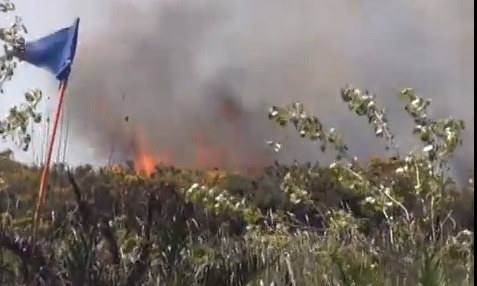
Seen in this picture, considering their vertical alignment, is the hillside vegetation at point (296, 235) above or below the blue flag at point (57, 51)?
below

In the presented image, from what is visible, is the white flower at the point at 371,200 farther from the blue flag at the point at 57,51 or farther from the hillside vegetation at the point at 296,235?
the blue flag at the point at 57,51

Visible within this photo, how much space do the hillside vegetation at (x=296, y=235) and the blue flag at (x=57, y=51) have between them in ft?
4.73

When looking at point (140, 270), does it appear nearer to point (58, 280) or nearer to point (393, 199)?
point (58, 280)

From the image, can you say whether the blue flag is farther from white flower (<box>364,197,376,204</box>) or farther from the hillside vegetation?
white flower (<box>364,197,376,204</box>)

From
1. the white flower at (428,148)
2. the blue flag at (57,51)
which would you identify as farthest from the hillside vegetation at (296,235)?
the blue flag at (57,51)

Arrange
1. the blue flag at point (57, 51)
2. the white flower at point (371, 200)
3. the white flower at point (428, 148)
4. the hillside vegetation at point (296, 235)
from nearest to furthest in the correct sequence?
the hillside vegetation at point (296, 235), the white flower at point (428, 148), the white flower at point (371, 200), the blue flag at point (57, 51)

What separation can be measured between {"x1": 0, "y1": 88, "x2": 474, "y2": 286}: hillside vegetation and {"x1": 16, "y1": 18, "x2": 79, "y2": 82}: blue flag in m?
1.44

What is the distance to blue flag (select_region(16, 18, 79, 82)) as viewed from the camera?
32.4 ft

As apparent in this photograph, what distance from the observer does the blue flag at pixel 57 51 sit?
9867mm

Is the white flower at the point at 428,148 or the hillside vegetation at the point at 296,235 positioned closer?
the hillside vegetation at the point at 296,235

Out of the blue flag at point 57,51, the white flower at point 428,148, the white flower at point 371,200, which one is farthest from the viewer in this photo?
the blue flag at point 57,51

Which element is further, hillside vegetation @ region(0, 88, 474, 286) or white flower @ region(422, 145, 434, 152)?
white flower @ region(422, 145, 434, 152)

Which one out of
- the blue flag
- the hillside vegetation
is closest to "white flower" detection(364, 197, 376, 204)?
the hillside vegetation

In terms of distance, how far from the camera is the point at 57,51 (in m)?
10.3
